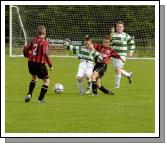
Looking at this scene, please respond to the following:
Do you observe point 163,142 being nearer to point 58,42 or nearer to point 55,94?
point 55,94

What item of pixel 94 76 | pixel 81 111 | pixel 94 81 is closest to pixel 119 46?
pixel 94 76

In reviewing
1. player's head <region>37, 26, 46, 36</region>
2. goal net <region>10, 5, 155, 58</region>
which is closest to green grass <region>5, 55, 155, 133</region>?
player's head <region>37, 26, 46, 36</region>

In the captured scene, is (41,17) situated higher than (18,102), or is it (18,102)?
(41,17)

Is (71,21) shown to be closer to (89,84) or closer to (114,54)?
(114,54)

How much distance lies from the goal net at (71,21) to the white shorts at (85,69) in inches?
506

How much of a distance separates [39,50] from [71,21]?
1602 cm

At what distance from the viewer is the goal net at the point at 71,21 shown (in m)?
29.9

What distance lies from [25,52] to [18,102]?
1089 mm

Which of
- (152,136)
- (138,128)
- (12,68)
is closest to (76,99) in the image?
(138,128)

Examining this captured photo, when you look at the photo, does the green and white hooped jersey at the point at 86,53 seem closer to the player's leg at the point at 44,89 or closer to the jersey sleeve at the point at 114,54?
the jersey sleeve at the point at 114,54

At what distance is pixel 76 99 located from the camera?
15.2 m

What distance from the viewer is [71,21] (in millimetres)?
30062

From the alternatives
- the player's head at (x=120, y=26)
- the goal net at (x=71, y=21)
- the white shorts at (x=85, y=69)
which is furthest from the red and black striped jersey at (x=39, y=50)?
the goal net at (x=71, y=21)

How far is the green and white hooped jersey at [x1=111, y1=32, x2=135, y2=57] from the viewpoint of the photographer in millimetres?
18406
